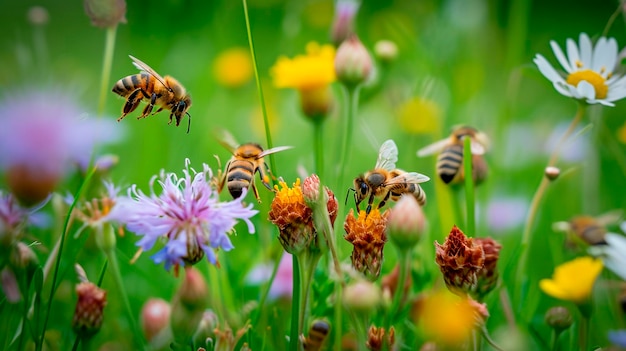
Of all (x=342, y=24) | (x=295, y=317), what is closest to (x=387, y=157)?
(x=295, y=317)

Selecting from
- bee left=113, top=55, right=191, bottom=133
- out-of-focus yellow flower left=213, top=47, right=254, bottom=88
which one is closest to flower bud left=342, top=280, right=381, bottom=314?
bee left=113, top=55, right=191, bottom=133

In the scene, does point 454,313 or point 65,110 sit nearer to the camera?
point 454,313

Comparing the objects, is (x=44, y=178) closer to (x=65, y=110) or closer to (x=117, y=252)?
(x=65, y=110)

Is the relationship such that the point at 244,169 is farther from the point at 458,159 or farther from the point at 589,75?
the point at 589,75

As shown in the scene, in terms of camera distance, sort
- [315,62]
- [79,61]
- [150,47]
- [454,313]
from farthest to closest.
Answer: [79,61] < [150,47] < [315,62] < [454,313]

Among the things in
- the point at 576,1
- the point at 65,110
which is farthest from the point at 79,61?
the point at 576,1

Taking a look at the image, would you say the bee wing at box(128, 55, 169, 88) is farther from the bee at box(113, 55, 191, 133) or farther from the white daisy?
the white daisy
